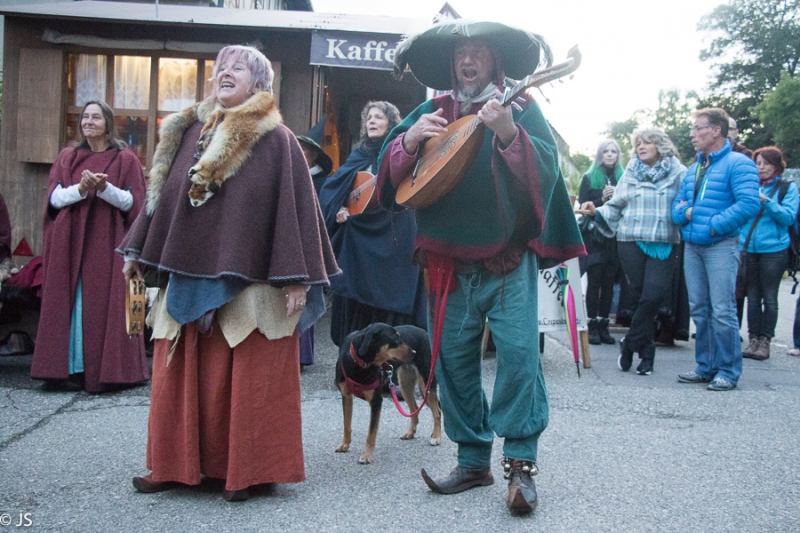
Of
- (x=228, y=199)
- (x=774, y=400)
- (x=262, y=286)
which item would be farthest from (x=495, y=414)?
(x=774, y=400)

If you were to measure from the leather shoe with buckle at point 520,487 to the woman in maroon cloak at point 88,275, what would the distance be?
3.29 metres

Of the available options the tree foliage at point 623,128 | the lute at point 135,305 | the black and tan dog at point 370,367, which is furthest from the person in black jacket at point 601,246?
the tree foliage at point 623,128

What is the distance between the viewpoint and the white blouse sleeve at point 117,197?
5.36m

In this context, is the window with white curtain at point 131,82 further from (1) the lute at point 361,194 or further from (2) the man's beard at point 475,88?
(2) the man's beard at point 475,88

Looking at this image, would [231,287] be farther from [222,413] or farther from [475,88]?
[475,88]

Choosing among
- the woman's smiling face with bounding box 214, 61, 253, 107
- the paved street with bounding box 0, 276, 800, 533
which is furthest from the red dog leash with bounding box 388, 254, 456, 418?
the woman's smiling face with bounding box 214, 61, 253, 107

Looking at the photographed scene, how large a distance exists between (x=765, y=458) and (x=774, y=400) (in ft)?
5.30

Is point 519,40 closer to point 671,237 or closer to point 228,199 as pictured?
point 228,199

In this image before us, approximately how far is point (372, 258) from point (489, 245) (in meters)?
2.50

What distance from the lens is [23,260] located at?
25.7 ft

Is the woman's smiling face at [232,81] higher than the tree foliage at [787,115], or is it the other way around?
the tree foliage at [787,115]

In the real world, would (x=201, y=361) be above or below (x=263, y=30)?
below

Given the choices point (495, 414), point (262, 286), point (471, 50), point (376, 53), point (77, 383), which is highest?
point (376, 53)

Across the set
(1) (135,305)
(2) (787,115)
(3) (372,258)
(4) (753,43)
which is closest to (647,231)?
(3) (372,258)
